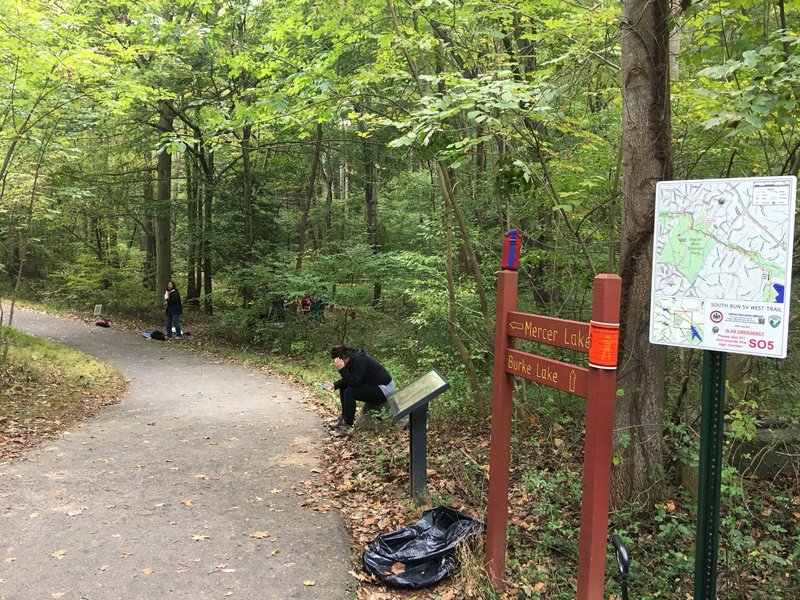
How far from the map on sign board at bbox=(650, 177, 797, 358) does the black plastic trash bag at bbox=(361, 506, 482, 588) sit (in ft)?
7.97

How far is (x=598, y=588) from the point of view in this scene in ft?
9.78

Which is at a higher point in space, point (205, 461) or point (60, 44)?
point (60, 44)

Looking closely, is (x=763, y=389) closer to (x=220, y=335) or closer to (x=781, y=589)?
(x=781, y=589)

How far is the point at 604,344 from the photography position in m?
2.86

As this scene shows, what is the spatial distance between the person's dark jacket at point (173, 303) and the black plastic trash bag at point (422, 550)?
13456 millimetres

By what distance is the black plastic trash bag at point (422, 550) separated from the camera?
3.95 metres

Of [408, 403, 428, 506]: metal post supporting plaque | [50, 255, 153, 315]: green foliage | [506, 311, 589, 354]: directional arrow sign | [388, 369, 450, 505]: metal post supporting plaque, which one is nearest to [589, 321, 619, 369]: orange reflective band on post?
[506, 311, 589, 354]: directional arrow sign

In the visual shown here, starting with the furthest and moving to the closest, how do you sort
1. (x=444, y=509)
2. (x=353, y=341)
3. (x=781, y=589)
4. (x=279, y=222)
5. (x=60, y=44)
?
(x=279, y=222), (x=353, y=341), (x=60, y=44), (x=444, y=509), (x=781, y=589)

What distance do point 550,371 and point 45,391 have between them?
899 centimetres

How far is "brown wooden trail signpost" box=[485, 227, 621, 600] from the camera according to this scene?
2.87m

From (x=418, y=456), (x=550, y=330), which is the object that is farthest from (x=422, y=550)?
(x=550, y=330)

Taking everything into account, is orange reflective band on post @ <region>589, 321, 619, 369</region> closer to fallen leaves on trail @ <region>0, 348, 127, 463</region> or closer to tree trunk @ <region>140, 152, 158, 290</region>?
fallen leaves on trail @ <region>0, 348, 127, 463</region>

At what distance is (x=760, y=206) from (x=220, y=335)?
17.1m

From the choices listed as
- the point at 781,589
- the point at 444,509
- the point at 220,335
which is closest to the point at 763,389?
the point at 781,589
